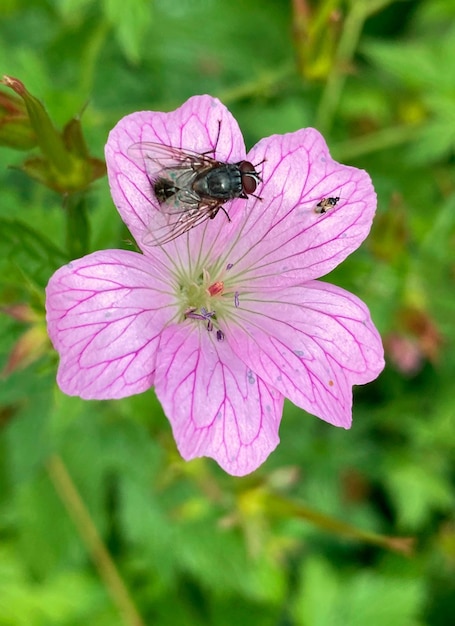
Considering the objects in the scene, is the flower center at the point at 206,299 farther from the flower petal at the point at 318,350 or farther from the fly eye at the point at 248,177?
the fly eye at the point at 248,177

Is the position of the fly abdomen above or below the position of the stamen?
above

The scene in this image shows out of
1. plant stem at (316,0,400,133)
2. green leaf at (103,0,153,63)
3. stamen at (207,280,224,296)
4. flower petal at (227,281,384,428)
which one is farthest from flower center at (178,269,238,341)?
plant stem at (316,0,400,133)

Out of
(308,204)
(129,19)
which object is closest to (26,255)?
(308,204)

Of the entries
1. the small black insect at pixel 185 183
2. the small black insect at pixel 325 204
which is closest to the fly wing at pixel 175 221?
the small black insect at pixel 185 183

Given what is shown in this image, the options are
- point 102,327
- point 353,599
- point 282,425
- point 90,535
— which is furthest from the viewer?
point 353,599

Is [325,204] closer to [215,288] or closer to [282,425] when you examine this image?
[215,288]

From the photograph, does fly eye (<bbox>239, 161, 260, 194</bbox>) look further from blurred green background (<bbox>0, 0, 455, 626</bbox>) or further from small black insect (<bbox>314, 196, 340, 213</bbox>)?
blurred green background (<bbox>0, 0, 455, 626</bbox>)

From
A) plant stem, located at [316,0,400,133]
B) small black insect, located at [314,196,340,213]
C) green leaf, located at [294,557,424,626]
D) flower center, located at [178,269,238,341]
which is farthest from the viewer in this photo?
green leaf, located at [294,557,424,626]
